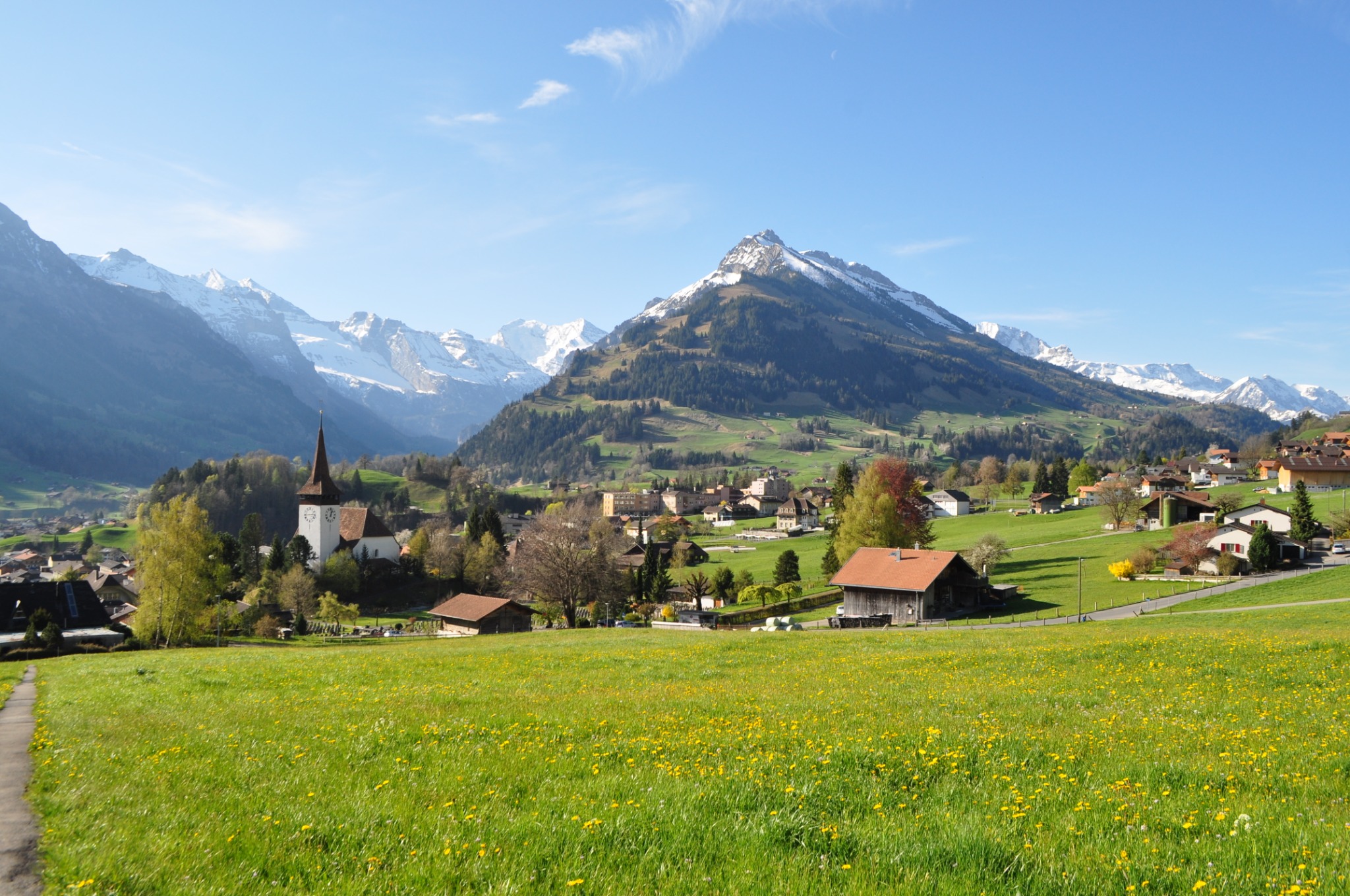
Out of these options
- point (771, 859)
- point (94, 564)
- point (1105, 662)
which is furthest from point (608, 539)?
point (94, 564)

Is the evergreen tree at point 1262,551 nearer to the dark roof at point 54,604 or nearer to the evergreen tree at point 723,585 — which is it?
the evergreen tree at point 723,585

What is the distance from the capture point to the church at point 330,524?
13138cm

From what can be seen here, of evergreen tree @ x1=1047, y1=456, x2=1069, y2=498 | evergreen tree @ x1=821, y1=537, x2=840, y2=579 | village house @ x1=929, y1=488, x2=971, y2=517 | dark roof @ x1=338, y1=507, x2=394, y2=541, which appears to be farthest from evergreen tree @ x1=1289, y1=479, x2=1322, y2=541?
dark roof @ x1=338, y1=507, x2=394, y2=541

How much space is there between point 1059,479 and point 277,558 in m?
159

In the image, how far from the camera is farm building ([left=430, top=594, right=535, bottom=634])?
85.9 metres

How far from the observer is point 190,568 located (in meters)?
64.8

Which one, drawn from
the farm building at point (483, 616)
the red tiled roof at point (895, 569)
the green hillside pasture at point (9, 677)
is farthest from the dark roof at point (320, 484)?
the red tiled roof at point (895, 569)

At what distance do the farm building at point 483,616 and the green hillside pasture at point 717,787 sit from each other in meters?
66.2

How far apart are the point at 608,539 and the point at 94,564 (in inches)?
5413

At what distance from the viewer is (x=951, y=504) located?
637ft

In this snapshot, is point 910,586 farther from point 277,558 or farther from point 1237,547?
point 277,558

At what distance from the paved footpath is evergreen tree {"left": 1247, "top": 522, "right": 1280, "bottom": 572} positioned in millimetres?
92982

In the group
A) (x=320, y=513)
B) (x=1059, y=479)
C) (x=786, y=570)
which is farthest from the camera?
(x=1059, y=479)

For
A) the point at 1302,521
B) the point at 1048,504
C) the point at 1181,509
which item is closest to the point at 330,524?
the point at 1181,509
